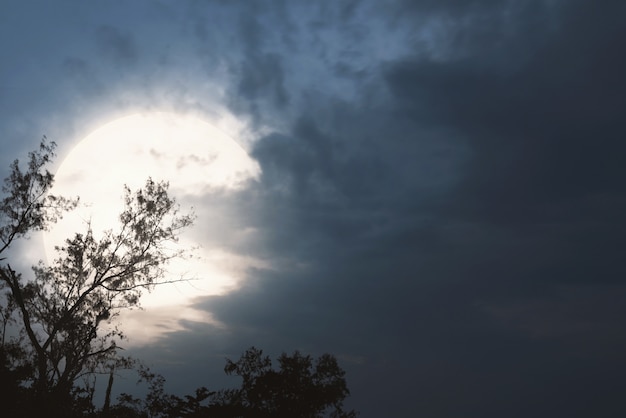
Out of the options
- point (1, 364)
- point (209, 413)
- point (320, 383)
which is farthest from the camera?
point (1, 364)

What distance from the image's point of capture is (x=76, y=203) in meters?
39.6

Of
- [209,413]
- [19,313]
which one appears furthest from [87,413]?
[209,413]

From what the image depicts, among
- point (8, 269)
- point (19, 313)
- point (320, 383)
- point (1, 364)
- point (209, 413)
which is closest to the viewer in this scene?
point (209, 413)

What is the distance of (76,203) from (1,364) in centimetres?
1323

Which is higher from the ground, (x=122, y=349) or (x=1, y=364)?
(x=122, y=349)

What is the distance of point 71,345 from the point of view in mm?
38562

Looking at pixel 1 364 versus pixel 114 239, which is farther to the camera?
pixel 114 239

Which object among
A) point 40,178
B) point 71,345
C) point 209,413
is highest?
point 40,178

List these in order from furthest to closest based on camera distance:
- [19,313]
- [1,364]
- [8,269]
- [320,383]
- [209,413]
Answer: [19,313] < [8,269] < [1,364] < [320,383] < [209,413]

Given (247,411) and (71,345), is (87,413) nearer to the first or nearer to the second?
(71,345)

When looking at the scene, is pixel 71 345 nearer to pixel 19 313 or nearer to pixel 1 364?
pixel 19 313

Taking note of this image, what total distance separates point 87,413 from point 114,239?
42.0 feet

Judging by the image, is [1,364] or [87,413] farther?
[87,413]

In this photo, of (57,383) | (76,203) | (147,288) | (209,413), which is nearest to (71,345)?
(57,383)
